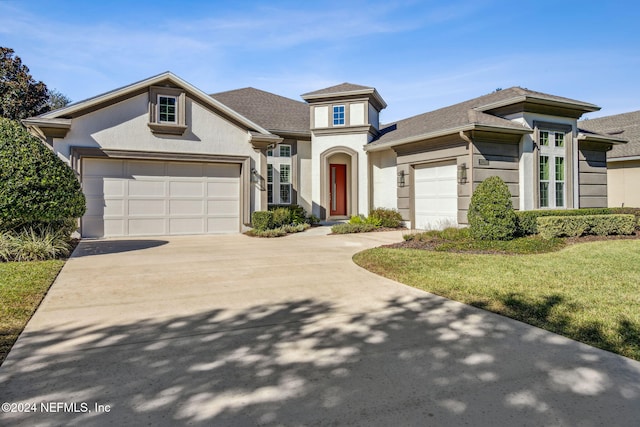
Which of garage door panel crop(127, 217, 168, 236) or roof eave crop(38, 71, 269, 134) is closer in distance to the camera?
roof eave crop(38, 71, 269, 134)

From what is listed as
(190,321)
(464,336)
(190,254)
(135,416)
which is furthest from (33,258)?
(464,336)

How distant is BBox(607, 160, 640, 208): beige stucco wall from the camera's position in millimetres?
16453

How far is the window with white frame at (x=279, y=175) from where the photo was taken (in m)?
15.8

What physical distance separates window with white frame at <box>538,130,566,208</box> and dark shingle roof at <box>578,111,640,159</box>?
539cm

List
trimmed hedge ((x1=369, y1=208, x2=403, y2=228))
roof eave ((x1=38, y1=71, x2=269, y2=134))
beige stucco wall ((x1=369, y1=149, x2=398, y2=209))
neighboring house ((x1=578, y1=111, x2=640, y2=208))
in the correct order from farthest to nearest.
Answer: neighboring house ((x1=578, y1=111, x2=640, y2=208)) < beige stucco wall ((x1=369, y1=149, x2=398, y2=209)) < trimmed hedge ((x1=369, y1=208, x2=403, y2=228)) < roof eave ((x1=38, y1=71, x2=269, y2=134))

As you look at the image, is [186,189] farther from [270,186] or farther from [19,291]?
[19,291]

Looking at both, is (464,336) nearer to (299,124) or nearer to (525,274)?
(525,274)

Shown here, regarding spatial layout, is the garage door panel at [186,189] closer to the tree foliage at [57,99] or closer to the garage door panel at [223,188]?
the garage door panel at [223,188]

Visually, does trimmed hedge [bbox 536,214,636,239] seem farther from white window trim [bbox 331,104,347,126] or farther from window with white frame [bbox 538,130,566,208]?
white window trim [bbox 331,104,347,126]

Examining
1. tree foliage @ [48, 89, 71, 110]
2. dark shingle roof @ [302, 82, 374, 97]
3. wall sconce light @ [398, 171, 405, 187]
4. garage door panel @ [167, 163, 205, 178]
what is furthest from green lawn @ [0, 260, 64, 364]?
tree foliage @ [48, 89, 71, 110]

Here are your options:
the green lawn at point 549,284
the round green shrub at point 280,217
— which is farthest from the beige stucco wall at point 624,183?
the round green shrub at point 280,217

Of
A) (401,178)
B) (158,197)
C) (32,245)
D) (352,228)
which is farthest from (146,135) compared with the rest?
(401,178)

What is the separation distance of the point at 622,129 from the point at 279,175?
16.9 m

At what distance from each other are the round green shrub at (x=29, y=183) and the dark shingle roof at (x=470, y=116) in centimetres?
1039
